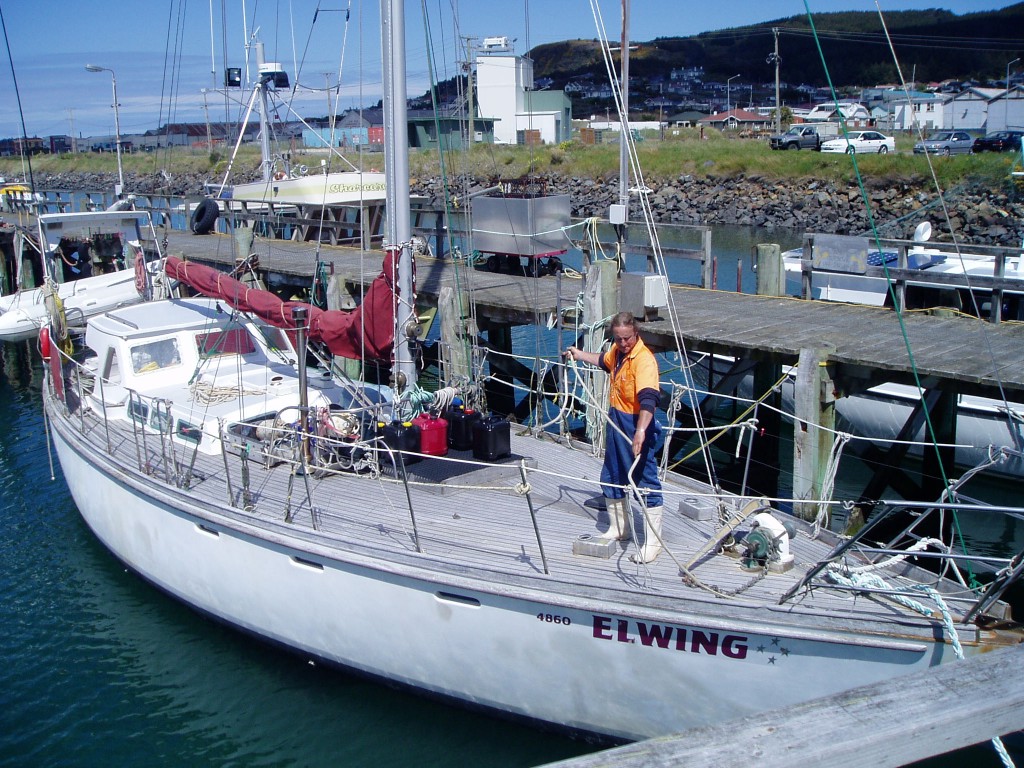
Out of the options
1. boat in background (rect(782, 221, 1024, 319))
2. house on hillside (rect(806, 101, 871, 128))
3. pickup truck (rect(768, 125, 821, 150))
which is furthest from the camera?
house on hillside (rect(806, 101, 871, 128))

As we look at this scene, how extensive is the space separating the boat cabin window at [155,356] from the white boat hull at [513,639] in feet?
8.18

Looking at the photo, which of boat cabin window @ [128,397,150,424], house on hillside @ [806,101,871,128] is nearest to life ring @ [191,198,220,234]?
boat cabin window @ [128,397,150,424]

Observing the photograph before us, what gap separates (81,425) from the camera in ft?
34.4

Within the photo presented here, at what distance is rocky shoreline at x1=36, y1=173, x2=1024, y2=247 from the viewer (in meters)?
31.1

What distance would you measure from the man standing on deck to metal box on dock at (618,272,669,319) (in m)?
3.88

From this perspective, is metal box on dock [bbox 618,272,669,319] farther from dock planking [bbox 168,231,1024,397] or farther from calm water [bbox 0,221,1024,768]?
calm water [bbox 0,221,1024,768]

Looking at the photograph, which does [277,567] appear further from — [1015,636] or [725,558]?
[1015,636]

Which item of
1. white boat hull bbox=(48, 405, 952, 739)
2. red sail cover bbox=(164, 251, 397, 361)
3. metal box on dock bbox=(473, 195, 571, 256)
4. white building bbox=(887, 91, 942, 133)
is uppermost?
white building bbox=(887, 91, 942, 133)

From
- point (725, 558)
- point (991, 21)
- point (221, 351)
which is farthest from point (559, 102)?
point (991, 21)

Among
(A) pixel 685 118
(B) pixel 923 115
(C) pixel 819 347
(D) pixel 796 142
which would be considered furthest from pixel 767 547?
(A) pixel 685 118

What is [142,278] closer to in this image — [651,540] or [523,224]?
[523,224]

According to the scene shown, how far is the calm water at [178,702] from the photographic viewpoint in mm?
7359

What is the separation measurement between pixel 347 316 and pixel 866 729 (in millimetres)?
7900

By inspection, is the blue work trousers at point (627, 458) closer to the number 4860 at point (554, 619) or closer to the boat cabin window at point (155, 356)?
the number 4860 at point (554, 619)
